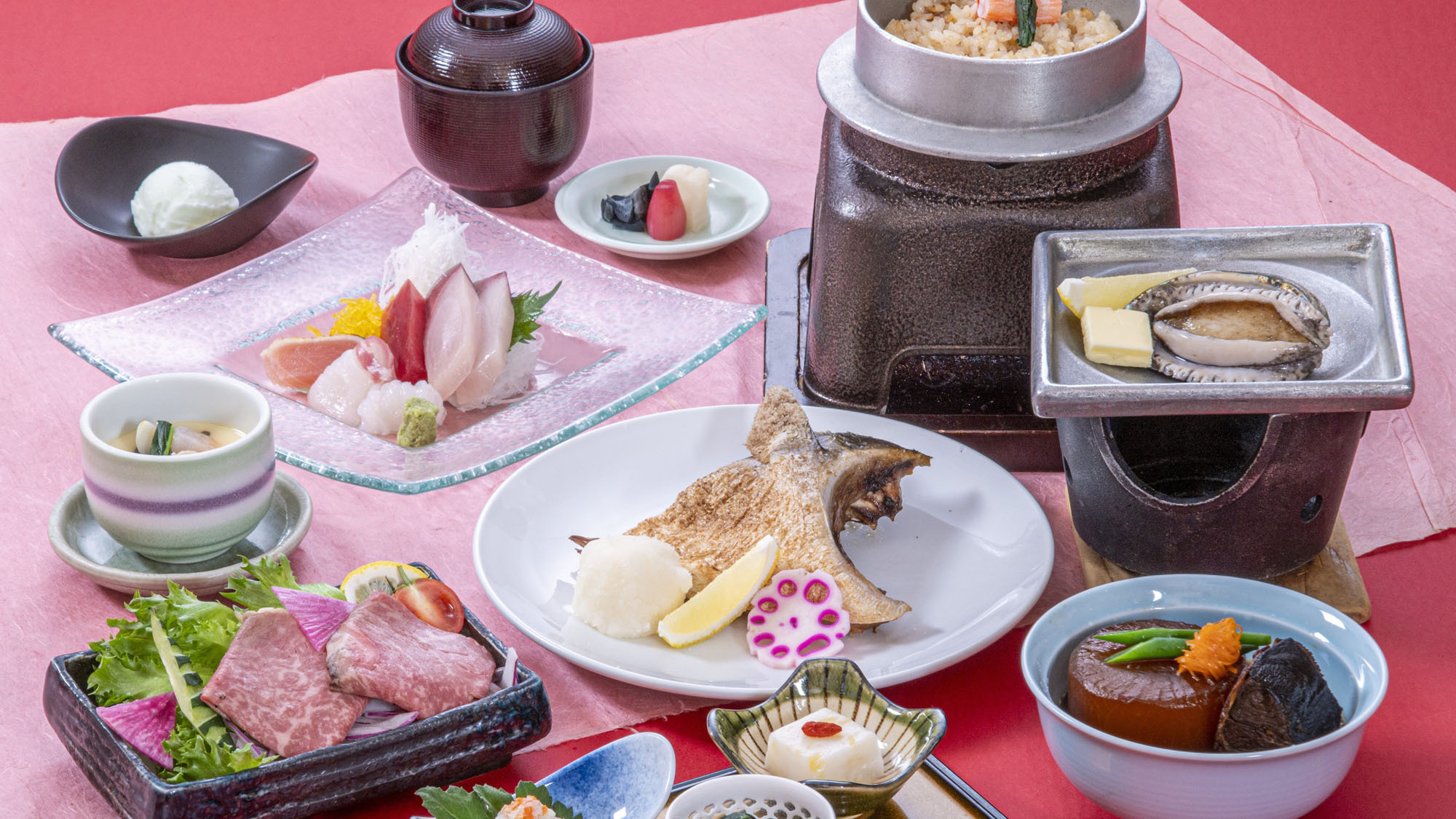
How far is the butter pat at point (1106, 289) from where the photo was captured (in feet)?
4.85

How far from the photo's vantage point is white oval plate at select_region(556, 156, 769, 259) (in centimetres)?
221

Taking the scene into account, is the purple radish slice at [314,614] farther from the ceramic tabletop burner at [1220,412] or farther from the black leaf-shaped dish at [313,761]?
the ceramic tabletop burner at [1220,412]

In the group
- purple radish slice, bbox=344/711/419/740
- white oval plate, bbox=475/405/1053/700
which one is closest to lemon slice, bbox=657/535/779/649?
white oval plate, bbox=475/405/1053/700

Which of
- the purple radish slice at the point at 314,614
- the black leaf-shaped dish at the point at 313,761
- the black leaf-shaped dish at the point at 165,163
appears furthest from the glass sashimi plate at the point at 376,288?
the black leaf-shaped dish at the point at 313,761

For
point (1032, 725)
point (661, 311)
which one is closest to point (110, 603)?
point (661, 311)

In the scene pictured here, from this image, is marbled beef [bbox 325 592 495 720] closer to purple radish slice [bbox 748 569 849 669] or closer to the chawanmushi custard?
purple radish slice [bbox 748 569 849 669]

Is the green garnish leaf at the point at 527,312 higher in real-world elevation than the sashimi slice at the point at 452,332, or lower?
lower

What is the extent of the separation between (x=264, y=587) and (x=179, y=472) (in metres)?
0.17

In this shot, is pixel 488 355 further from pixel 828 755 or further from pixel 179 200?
pixel 828 755

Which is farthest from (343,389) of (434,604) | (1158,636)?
(1158,636)

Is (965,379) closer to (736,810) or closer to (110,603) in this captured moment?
(736,810)

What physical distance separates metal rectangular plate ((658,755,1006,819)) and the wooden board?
0.35 meters

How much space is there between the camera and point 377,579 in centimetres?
141

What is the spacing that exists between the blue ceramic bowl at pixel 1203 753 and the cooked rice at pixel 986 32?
695 millimetres
